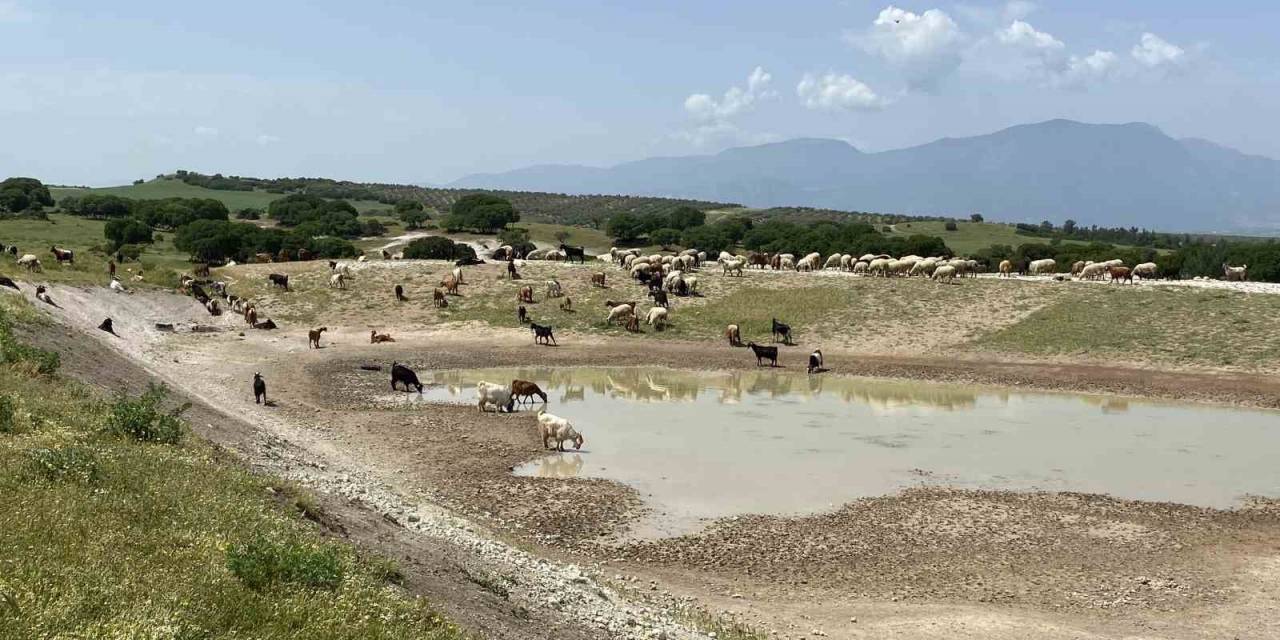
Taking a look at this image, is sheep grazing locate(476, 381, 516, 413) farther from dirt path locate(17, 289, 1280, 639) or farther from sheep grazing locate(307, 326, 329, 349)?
sheep grazing locate(307, 326, 329, 349)

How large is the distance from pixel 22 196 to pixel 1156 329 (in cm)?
9606

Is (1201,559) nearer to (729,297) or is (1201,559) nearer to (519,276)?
(729,297)

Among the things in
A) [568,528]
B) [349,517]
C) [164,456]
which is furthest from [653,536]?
[164,456]

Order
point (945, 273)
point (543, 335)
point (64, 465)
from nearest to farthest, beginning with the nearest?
point (64, 465), point (543, 335), point (945, 273)

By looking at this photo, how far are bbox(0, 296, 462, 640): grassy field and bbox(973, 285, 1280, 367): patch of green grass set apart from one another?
117 feet

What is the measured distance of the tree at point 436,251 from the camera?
212ft

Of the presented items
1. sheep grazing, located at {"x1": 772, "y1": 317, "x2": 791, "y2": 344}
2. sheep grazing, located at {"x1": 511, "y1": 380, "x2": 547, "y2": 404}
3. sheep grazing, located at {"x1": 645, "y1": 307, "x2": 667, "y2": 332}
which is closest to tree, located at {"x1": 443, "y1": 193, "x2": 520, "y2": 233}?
sheep grazing, located at {"x1": 645, "y1": 307, "x2": 667, "y2": 332}

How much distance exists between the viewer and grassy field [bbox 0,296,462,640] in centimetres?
663

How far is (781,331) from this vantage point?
138 ft

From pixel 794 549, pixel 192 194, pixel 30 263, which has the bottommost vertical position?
pixel 794 549

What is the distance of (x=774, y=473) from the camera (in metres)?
20.8

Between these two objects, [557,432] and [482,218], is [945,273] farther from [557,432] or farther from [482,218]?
[482,218]

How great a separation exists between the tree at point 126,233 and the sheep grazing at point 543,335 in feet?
127

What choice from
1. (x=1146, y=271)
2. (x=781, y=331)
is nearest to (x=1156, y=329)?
(x=1146, y=271)
